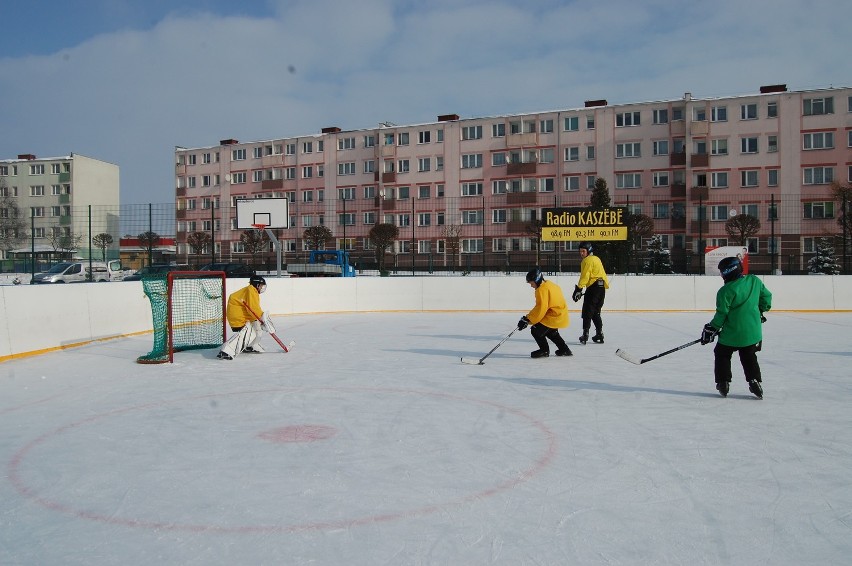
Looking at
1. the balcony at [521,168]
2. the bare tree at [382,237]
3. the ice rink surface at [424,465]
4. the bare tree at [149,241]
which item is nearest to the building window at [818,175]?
the balcony at [521,168]

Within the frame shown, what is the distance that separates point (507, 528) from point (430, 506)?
428 mm

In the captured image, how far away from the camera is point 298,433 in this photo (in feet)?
15.3

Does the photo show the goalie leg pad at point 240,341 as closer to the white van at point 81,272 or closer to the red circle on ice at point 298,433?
the red circle on ice at point 298,433

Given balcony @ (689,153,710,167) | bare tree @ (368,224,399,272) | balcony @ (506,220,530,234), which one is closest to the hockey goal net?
bare tree @ (368,224,399,272)

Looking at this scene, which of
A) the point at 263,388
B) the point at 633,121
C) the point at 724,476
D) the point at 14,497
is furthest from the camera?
the point at 633,121

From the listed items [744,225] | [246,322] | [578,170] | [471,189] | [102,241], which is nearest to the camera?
[246,322]

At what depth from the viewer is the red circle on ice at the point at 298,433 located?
4.52 meters

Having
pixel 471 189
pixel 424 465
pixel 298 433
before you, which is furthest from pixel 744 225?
pixel 424 465

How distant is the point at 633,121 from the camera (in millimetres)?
42750

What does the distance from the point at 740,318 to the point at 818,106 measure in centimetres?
4062

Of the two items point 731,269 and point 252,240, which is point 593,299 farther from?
point 252,240

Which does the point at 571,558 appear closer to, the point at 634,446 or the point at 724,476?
the point at 724,476

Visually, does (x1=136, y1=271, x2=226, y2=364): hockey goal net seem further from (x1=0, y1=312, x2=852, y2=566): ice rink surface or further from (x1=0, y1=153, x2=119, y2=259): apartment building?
(x1=0, y1=153, x2=119, y2=259): apartment building

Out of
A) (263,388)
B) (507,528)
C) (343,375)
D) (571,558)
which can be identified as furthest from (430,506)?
(343,375)
